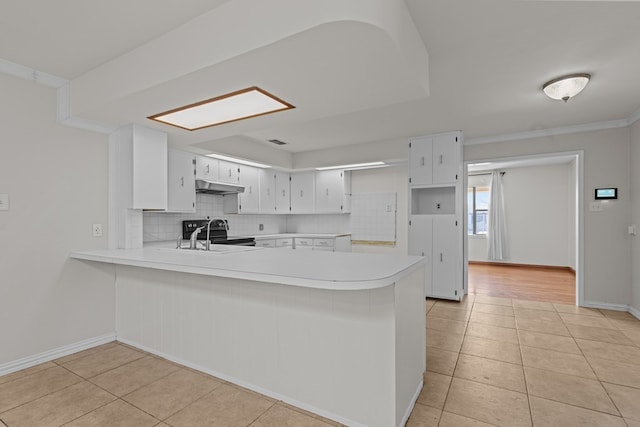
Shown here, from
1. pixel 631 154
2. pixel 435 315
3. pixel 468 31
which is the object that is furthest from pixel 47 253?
pixel 631 154

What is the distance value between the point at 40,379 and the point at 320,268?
228 centimetres

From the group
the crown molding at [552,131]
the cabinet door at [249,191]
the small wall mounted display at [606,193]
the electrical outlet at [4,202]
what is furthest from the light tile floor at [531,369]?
the electrical outlet at [4,202]

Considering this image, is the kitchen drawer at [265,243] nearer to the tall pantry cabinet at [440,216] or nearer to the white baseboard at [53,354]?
the tall pantry cabinet at [440,216]

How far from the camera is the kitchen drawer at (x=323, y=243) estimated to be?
5.48 meters

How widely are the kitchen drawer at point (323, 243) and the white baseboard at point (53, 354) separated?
326 centimetres

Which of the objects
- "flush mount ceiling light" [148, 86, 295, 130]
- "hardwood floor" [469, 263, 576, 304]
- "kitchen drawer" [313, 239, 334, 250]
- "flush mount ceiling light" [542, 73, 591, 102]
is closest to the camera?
"flush mount ceiling light" [148, 86, 295, 130]

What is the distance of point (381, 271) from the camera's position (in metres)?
1.60

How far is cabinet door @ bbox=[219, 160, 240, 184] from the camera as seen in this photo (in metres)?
4.52

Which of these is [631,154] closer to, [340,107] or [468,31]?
[468,31]

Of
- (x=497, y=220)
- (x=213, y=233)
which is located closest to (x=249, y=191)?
(x=213, y=233)

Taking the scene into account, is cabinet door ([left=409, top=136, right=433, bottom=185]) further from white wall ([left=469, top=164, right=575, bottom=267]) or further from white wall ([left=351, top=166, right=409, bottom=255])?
white wall ([left=469, top=164, right=575, bottom=267])

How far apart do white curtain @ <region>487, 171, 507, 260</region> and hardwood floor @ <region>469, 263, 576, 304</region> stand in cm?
40

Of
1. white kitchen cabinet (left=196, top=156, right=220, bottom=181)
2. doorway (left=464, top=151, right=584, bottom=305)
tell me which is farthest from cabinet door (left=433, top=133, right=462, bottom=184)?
white kitchen cabinet (left=196, top=156, right=220, bottom=181)

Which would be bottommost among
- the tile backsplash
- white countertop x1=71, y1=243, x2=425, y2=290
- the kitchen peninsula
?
the kitchen peninsula
